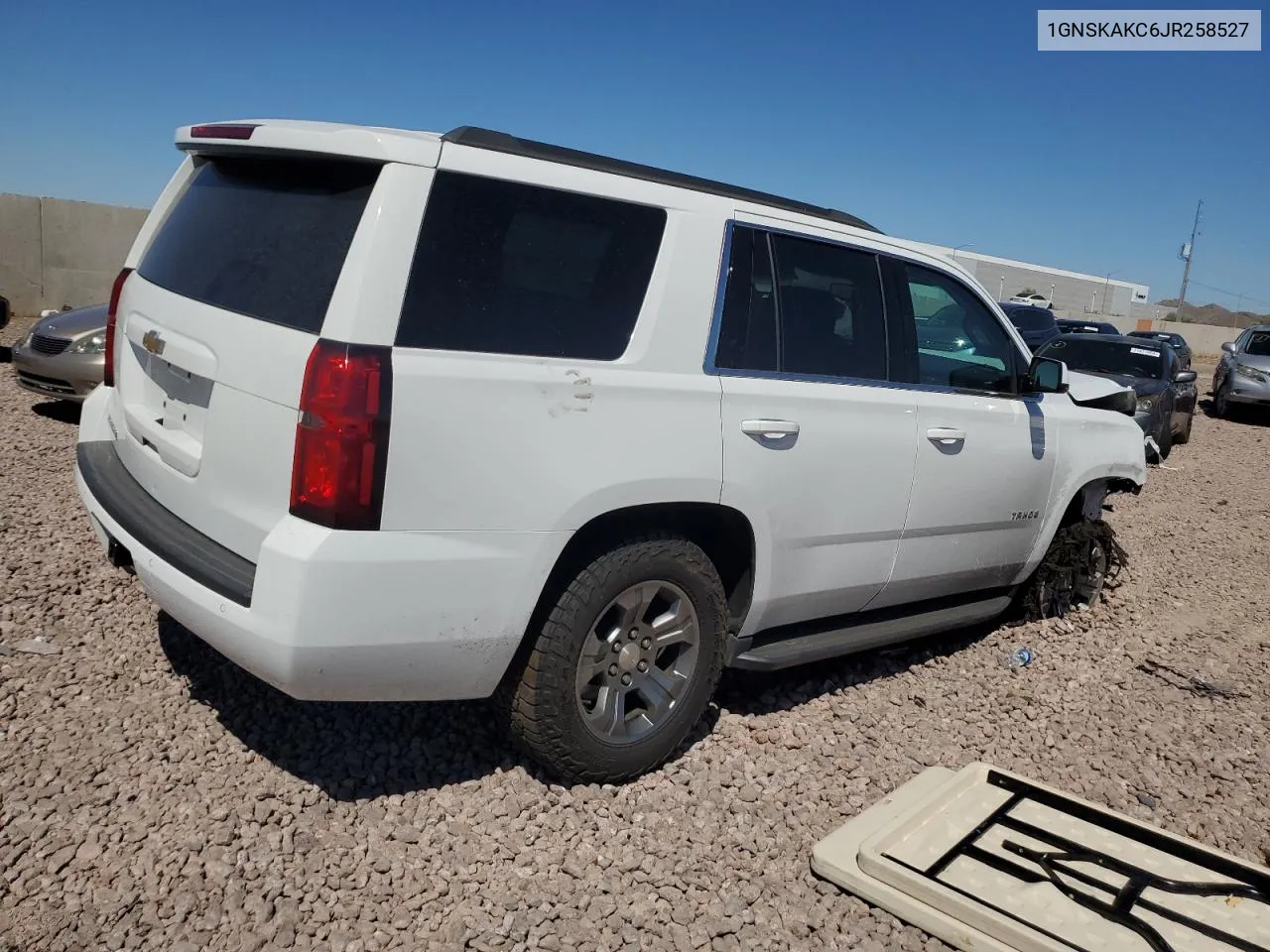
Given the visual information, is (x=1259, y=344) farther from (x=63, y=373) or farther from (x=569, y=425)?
(x=569, y=425)

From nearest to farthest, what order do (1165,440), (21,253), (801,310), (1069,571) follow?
(801,310) → (1069,571) → (1165,440) → (21,253)

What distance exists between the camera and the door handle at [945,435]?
4.33 meters

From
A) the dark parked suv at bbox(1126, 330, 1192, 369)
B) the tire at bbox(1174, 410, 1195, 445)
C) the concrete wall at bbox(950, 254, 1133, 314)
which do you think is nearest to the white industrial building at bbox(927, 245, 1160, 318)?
the concrete wall at bbox(950, 254, 1133, 314)

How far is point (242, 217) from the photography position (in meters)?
3.32

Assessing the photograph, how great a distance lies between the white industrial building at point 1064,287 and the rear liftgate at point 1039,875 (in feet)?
234

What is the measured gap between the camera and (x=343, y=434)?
2.73 meters

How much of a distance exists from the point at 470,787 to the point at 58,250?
703 inches

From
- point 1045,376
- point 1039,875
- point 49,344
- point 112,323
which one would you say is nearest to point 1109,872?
point 1039,875

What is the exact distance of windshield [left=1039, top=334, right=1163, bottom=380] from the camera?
13469 millimetres

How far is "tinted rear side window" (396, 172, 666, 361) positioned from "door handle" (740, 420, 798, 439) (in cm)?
55

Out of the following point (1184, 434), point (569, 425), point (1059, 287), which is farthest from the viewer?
point (1059, 287)

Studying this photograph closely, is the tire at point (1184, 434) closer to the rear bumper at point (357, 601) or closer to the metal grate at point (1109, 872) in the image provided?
the metal grate at point (1109, 872)

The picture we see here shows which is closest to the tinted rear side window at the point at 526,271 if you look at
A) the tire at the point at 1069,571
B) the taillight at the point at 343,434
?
the taillight at the point at 343,434

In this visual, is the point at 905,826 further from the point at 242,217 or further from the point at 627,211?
the point at 242,217
